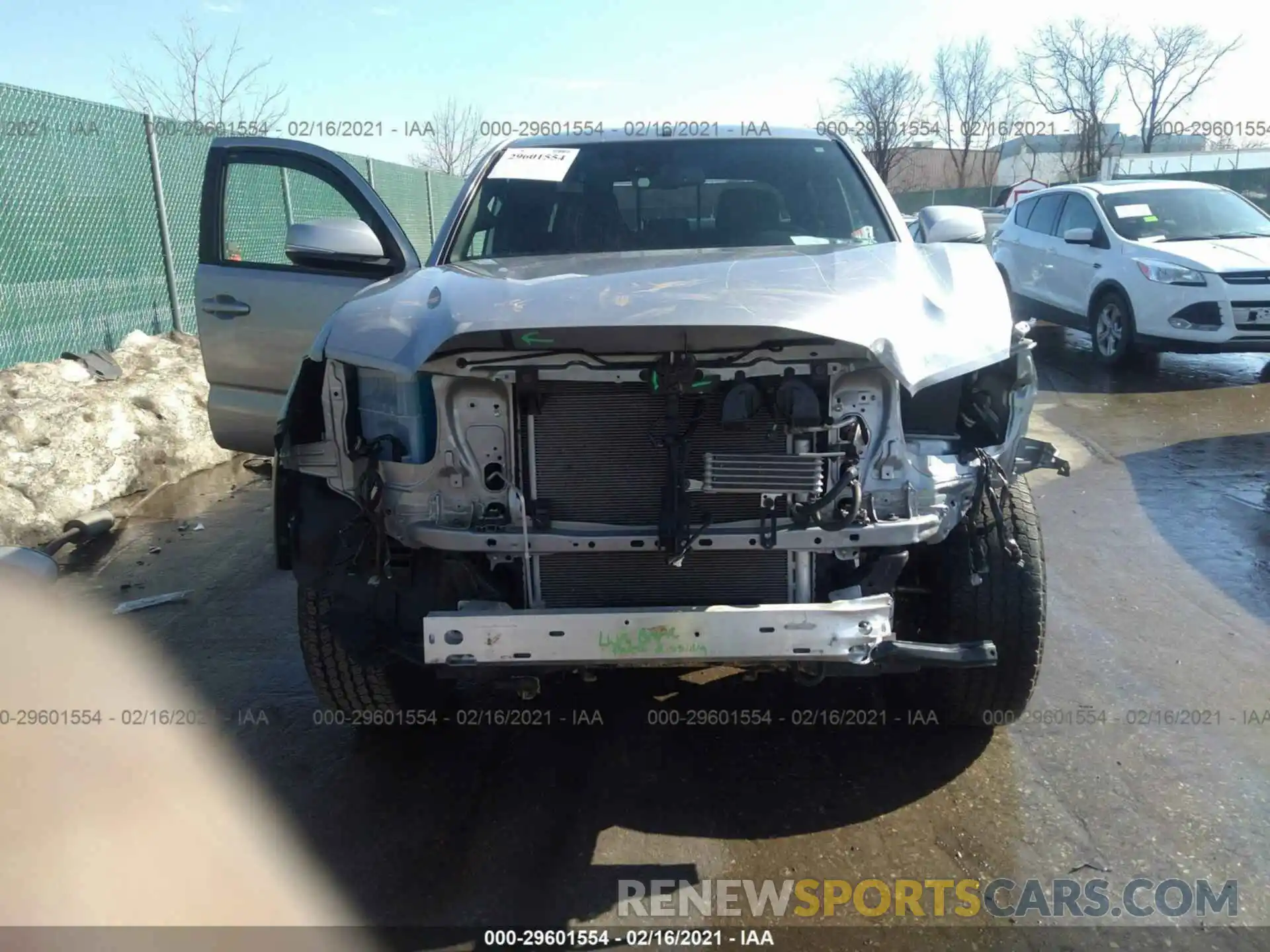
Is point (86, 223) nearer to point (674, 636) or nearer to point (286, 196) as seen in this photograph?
point (286, 196)

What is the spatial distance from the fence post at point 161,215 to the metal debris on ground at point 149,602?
4.45 meters

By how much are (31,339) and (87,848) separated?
518 centimetres

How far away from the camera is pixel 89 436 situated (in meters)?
5.92

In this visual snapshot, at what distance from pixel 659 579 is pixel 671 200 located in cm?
181

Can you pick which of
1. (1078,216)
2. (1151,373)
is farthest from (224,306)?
(1078,216)

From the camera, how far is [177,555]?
5.04 m

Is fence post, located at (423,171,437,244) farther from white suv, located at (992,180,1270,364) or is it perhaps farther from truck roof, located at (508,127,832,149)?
truck roof, located at (508,127,832,149)

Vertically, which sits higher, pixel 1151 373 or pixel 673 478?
pixel 673 478

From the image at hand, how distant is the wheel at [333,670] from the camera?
2918 millimetres

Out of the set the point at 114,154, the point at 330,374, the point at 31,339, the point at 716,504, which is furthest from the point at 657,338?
the point at 114,154

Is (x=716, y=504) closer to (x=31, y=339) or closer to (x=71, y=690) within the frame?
(x=71, y=690)

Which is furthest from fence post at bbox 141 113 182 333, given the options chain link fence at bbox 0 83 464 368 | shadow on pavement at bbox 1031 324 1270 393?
shadow on pavement at bbox 1031 324 1270 393

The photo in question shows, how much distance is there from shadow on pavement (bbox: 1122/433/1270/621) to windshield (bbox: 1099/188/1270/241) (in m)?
3.02

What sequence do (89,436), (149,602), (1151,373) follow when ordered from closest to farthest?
(149,602) < (89,436) < (1151,373)
